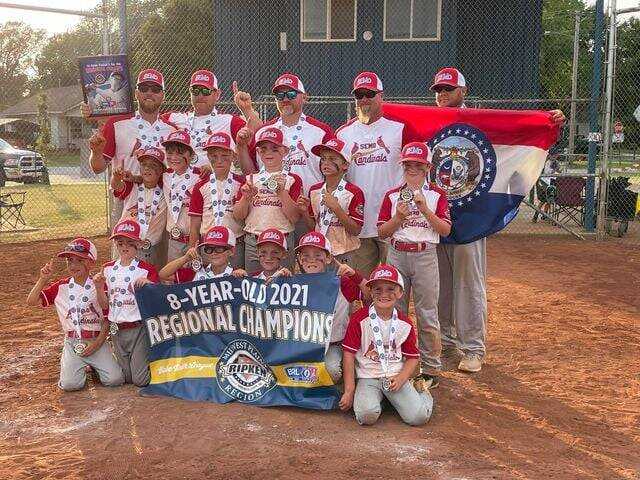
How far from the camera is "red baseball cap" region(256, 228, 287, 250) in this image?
509 cm

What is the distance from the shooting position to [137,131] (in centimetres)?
631

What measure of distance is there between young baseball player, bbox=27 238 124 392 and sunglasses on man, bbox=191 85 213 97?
1604 millimetres

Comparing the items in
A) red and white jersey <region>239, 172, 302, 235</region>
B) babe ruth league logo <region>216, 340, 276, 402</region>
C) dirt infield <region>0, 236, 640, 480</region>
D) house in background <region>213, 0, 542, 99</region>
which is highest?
house in background <region>213, 0, 542, 99</region>

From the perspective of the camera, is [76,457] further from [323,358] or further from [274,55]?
[274,55]

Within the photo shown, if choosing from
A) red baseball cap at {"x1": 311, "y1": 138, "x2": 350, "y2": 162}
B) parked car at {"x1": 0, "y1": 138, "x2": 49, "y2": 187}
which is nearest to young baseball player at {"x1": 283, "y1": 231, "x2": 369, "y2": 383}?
red baseball cap at {"x1": 311, "y1": 138, "x2": 350, "y2": 162}

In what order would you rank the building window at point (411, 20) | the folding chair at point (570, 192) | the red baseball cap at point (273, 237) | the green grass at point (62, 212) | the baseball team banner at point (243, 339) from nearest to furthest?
1. the baseball team banner at point (243, 339)
2. the red baseball cap at point (273, 237)
3. the green grass at point (62, 212)
4. the folding chair at point (570, 192)
5. the building window at point (411, 20)

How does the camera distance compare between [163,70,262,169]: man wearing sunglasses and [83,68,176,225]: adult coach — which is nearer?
[163,70,262,169]: man wearing sunglasses

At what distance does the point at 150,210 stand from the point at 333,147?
1.81 metres

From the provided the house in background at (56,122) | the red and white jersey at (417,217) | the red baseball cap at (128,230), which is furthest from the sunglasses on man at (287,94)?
the house in background at (56,122)

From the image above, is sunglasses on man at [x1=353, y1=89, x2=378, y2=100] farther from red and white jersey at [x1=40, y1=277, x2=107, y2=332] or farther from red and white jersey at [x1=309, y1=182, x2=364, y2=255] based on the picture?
red and white jersey at [x1=40, y1=277, x2=107, y2=332]

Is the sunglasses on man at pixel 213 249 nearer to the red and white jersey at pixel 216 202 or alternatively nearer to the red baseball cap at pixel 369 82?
the red and white jersey at pixel 216 202

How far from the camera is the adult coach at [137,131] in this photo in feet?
20.3

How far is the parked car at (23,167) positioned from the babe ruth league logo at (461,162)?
773 inches

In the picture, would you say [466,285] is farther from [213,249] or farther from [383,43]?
[383,43]
